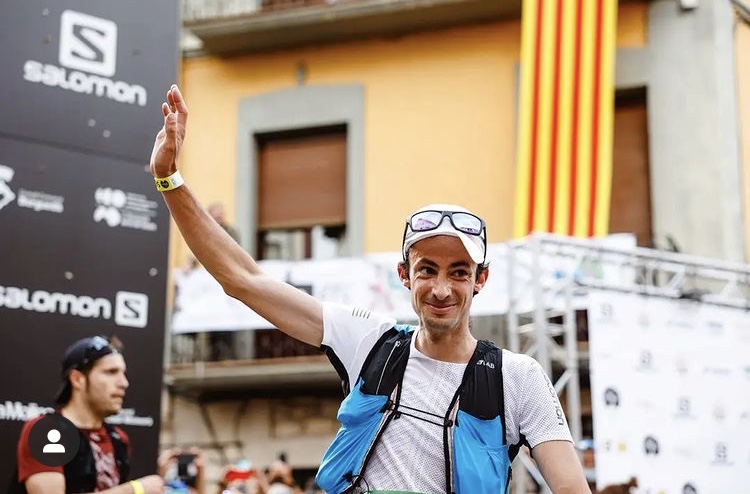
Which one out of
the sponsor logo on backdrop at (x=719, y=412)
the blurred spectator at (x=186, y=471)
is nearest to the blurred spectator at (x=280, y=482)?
the blurred spectator at (x=186, y=471)

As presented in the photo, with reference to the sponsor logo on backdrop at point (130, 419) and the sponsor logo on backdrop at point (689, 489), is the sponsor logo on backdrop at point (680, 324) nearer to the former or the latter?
the sponsor logo on backdrop at point (689, 489)

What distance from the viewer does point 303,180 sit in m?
17.0

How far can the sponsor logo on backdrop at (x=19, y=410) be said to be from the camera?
5871 mm

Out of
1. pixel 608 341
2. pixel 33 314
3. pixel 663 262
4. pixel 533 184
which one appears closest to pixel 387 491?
pixel 33 314

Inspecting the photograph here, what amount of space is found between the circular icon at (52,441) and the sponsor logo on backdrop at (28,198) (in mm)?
1327

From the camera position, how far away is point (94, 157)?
247 inches

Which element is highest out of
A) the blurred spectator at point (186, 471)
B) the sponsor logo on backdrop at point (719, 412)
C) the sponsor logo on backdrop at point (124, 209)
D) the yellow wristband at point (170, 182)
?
the sponsor logo on backdrop at point (124, 209)

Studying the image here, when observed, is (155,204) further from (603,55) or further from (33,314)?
(603,55)

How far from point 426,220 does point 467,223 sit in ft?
0.35

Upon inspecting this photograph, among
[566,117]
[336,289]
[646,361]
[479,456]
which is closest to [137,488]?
[479,456]

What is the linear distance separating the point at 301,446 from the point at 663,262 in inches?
222

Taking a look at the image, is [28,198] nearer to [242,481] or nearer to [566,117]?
[242,481]

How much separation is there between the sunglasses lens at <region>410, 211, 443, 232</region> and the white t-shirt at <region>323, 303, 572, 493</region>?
29cm

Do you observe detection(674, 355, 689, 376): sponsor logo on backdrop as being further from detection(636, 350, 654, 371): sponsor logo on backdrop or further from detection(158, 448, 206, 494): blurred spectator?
detection(158, 448, 206, 494): blurred spectator
